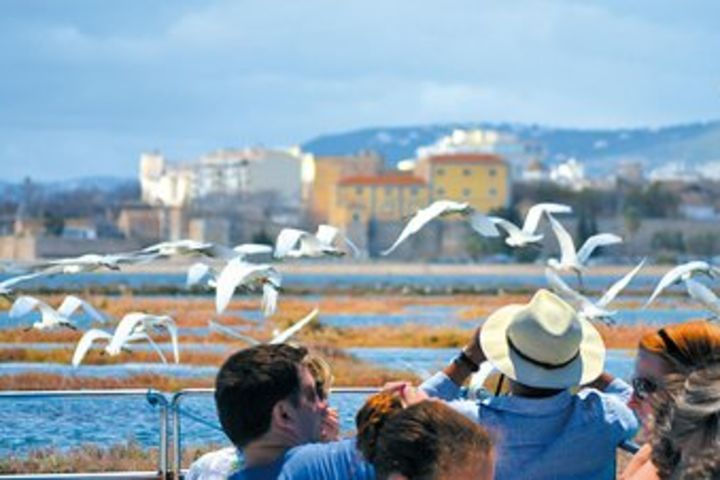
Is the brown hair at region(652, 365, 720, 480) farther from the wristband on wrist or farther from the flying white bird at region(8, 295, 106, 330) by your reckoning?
the flying white bird at region(8, 295, 106, 330)

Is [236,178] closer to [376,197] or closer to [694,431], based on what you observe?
[376,197]

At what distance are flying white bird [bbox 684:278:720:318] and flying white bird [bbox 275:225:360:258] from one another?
1.35 m

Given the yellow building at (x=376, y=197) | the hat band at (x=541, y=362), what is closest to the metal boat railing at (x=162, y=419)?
the hat band at (x=541, y=362)

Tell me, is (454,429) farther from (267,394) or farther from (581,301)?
(581,301)

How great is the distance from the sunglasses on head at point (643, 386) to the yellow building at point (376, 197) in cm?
9256

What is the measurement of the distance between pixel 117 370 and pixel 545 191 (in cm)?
8863

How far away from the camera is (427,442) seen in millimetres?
2908

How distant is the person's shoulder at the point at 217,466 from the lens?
3.75m

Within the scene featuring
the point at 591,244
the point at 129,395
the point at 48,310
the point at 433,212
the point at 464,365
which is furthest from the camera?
the point at 48,310

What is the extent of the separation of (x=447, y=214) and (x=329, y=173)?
4361 inches

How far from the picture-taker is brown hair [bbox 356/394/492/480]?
289 cm

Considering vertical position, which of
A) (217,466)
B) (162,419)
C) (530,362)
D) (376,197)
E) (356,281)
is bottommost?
(356,281)

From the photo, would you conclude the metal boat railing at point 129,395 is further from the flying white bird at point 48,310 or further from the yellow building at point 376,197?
the yellow building at point 376,197

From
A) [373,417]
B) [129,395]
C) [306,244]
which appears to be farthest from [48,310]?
[373,417]
